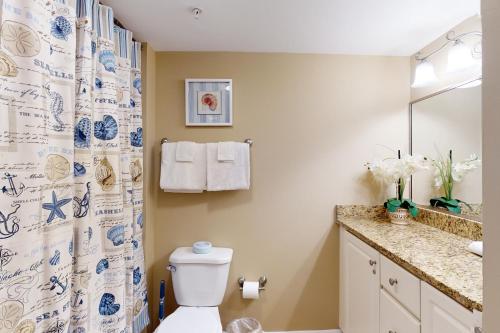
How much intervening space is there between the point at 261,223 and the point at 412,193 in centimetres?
117

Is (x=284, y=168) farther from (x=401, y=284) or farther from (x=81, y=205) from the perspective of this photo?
(x=81, y=205)

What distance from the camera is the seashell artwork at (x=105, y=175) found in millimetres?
1270

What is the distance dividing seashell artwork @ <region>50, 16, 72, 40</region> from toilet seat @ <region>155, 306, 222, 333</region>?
149 centimetres

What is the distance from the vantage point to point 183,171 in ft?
6.04

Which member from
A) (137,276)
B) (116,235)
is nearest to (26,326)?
(116,235)

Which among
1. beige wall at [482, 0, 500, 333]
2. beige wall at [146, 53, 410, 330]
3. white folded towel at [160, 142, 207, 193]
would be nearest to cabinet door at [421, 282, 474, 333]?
beige wall at [482, 0, 500, 333]

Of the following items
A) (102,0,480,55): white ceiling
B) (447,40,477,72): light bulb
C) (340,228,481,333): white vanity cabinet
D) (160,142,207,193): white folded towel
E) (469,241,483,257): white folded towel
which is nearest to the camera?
(340,228,481,333): white vanity cabinet

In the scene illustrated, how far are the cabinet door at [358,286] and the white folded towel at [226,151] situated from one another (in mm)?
989

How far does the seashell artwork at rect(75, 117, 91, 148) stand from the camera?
114cm

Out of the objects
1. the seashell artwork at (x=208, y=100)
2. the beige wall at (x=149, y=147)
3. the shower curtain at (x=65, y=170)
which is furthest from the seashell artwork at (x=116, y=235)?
the seashell artwork at (x=208, y=100)

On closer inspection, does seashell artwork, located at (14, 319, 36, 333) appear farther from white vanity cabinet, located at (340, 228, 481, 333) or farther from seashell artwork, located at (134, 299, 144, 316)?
white vanity cabinet, located at (340, 228, 481, 333)

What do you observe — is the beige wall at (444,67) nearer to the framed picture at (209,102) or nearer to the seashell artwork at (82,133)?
the framed picture at (209,102)

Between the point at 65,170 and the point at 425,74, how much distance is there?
2135 mm

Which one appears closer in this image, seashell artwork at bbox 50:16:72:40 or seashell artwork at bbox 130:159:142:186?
seashell artwork at bbox 50:16:72:40
